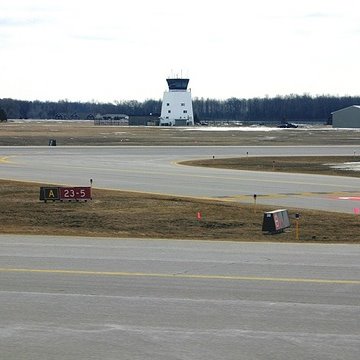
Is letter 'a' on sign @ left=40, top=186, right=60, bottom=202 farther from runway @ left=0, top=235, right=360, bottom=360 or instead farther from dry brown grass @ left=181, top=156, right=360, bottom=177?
dry brown grass @ left=181, top=156, right=360, bottom=177

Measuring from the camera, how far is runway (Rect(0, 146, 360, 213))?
A: 141 feet

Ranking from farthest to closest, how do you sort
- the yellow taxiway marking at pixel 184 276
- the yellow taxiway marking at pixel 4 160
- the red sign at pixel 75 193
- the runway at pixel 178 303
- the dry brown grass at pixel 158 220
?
the yellow taxiway marking at pixel 4 160 → the red sign at pixel 75 193 → the dry brown grass at pixel 158 220 → the yellow taxiway marking at pixel 184 276 → the runway at pixel 178 303

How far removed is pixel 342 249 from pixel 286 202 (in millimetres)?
16720

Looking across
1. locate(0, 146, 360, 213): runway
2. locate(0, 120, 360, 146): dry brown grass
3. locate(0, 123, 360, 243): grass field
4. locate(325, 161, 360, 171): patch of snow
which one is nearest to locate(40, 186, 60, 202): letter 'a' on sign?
locate(0, 123, 360, 243): grass field

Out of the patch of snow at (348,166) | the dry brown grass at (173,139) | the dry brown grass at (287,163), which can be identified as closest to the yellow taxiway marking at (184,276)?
the dry brown grass at (287,163)

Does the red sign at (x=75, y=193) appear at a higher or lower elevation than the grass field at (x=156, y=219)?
higher

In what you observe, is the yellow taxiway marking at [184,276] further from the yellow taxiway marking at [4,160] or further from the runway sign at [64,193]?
the yellow taxiway marking at [4,160]

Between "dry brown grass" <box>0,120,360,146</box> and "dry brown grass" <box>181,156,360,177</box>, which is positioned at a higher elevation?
"dry brown grass" <box>181,156,360,177</box>

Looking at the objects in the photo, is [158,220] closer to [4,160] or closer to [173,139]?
[4,160]

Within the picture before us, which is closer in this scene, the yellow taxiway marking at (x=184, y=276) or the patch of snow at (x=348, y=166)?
the yellow taxiway marking at (x=184, y=276)

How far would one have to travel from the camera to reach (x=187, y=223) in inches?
1247

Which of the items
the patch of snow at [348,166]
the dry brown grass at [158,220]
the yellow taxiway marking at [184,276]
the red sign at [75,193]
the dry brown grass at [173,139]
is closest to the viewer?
the yellow taxiway marking at [184,276]

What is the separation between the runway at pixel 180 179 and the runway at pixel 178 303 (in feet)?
55.0

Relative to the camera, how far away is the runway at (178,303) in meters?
12.7
